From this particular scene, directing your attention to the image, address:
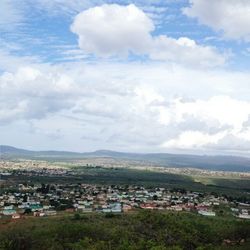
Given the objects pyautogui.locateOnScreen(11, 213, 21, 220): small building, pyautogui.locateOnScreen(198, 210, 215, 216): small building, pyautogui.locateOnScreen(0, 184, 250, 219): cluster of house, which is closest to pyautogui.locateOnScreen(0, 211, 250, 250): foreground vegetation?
pyautogui.locateOnScreen(11, 213, 21, 220): small building

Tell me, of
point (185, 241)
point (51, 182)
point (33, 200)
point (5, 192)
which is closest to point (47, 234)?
point (185, 241)

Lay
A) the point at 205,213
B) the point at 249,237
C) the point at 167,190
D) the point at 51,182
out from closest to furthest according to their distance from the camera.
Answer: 1. the point at 249,237
2. the point at 205,213
3. the point at 167,190
4. the point at 51,182

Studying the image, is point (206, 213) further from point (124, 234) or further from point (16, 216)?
point (124, 234)

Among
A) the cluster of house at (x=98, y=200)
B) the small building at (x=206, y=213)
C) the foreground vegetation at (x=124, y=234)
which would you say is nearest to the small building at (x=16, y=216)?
the cluster of house at (x=98, y=200)

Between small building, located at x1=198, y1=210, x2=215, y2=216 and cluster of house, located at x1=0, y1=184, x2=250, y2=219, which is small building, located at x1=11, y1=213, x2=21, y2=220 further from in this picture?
small building, located at x1=198, y1=210, x2=215, y2=216

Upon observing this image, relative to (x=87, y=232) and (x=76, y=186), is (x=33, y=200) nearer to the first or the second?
(x=76, y=186)
